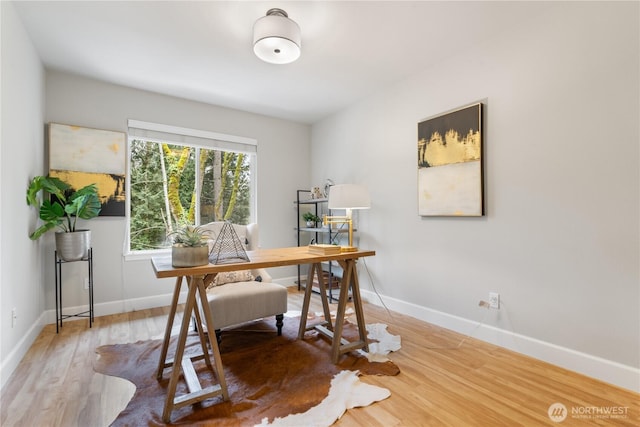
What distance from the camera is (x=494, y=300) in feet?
8.08

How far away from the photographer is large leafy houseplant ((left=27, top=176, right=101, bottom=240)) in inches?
98.2

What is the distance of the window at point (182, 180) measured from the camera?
3.51 meters

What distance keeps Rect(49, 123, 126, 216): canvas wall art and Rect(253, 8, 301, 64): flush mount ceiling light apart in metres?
2.12

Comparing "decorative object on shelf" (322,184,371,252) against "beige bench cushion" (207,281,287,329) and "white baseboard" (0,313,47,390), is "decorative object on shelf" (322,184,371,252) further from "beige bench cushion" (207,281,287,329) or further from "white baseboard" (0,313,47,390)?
"white baseboard" (0,313,47,390)

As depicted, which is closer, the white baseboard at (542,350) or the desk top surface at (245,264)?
the desk top surface at (245,264)

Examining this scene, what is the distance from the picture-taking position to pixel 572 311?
205 centimetres

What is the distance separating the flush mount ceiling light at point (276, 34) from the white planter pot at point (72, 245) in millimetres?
2294

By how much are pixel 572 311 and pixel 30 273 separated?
4128mm

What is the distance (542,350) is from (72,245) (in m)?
3.91

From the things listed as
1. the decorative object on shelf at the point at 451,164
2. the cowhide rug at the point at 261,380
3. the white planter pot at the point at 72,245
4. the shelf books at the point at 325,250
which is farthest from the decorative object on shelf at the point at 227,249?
the decorative object on shelf at the point at 451,164

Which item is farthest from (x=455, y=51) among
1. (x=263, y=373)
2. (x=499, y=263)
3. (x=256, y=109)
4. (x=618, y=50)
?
(x=263, y=373)

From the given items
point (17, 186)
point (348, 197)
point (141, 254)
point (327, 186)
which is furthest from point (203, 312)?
point (327, 186)

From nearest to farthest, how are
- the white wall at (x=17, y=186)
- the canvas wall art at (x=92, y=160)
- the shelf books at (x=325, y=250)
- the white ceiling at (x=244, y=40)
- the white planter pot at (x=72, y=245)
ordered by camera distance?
the white wall at (x=17, y=186) → the white ceiling at (x=244, y=40) → the shelf books at (x=325, y=250) → the white planter pot at (x=72, y=245) → the canvas wall art at (x=92, y=160)

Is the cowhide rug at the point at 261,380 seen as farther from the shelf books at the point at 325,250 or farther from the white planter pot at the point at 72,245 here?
the white planter pot at the point at 72,245
